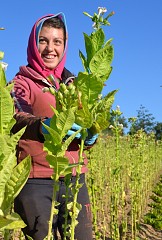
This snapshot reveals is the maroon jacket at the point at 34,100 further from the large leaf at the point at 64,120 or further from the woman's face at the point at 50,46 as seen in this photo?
the large leaf at the point at 64,120

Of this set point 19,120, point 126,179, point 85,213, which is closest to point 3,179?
point 19,120

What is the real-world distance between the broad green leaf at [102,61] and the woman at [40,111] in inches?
25.4

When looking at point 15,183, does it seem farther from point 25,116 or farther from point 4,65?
point 25,116

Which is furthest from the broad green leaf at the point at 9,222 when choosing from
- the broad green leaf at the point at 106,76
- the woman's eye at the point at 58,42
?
the woman's eye at the point at 58,42

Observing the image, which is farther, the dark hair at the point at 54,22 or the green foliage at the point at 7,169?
the dark hair at the point at 54,22

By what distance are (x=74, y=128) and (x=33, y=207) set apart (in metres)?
0.73

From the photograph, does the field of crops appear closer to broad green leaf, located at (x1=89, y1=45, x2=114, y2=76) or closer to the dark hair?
the dark hair

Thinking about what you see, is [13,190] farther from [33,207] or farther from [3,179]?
[33,207]

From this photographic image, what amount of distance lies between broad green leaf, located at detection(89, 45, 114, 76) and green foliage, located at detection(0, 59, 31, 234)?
0.36 metres

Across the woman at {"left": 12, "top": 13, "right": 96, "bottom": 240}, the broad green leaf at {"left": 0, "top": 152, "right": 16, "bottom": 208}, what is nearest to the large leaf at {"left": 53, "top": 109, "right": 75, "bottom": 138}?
the broad green leaf at {"left": 0, "top": 152, "right": 16, "bottom": 208}

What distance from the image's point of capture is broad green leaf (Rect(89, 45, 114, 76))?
1.26 meters

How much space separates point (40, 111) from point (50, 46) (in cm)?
38

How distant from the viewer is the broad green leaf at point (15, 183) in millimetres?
981

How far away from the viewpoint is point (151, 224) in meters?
6.39
